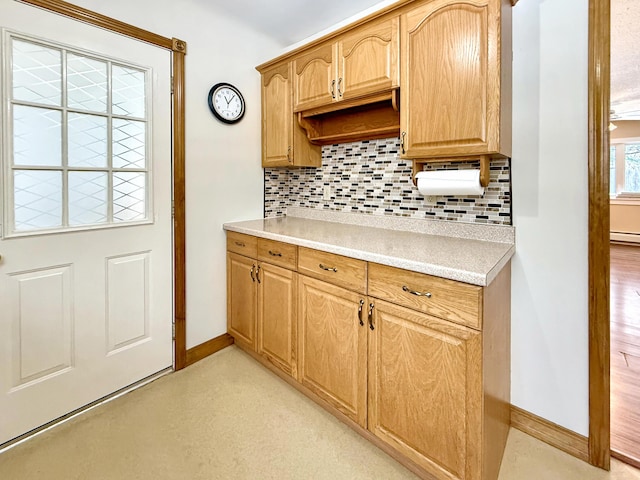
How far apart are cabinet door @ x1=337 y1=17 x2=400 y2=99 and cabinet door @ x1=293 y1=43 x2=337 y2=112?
0.07 m

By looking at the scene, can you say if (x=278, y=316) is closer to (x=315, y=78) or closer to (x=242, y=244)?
(x=242, y=244)

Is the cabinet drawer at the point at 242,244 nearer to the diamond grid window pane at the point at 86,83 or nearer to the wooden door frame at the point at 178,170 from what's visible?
the wooden door frame at the point at 178,170

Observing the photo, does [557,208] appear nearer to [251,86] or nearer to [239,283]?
[239,283]

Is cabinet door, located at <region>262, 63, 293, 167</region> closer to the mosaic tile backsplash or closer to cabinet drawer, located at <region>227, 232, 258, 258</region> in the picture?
the mosaic tile backsplash

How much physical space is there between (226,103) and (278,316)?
1516 millimetres

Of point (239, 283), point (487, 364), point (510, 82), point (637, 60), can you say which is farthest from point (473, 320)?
point (637, 60)

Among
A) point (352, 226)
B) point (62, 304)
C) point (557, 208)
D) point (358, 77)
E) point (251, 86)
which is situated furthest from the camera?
point (251, 86)

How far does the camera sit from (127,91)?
185cm

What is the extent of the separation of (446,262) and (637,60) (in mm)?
3743

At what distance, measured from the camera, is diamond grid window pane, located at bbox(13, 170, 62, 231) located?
5.04ft

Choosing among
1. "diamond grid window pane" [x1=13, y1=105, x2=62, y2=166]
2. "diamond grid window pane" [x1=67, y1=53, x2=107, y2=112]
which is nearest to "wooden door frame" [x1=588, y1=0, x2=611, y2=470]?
"diamond grid window pane" [x1=67, y1=53, x2=107, y2=112]

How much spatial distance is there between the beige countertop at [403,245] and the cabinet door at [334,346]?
22 cm

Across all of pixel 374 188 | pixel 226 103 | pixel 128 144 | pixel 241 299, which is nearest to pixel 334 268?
pixel 374 188

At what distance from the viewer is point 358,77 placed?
1874 mm
